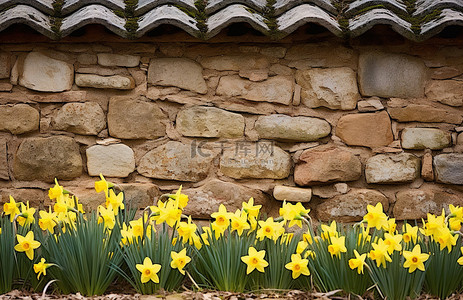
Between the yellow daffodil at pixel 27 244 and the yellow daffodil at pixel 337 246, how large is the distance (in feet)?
4.30

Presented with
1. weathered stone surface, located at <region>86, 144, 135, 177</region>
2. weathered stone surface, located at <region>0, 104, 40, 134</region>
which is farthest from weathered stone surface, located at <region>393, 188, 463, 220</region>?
weathered stone surface, located at <region>0, 104, 40, 134</region>

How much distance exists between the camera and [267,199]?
352 cm

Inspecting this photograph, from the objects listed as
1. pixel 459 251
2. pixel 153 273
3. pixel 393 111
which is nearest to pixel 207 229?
pixel 153 273

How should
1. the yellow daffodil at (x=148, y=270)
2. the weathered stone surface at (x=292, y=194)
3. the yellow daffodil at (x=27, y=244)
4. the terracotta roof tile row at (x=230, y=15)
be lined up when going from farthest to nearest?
the weathered stone surface at (x=292, y=194) → the terracotta roof tile row at (x=230, y=15) → the yellow daffodil at (x=27, y=244) → the yellow daffodil at (x=148, y=270)

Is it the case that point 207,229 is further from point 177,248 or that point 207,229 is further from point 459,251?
point 459,251

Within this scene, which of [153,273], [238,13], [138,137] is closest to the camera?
[153,273]

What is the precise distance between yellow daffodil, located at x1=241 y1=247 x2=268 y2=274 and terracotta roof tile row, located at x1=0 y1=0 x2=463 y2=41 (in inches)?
49.9

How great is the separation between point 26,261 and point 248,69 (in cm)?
167

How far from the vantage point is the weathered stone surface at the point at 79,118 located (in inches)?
138

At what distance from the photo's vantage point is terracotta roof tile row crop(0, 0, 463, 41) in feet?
10.4

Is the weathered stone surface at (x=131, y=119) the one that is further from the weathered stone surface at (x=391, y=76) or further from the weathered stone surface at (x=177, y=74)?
the weathered stone surface at (x=391, y=76)

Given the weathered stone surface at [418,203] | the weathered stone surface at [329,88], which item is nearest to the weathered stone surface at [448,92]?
the weathered stone surface at [329,88]

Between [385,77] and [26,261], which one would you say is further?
[385,77]

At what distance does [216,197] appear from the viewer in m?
3.50
